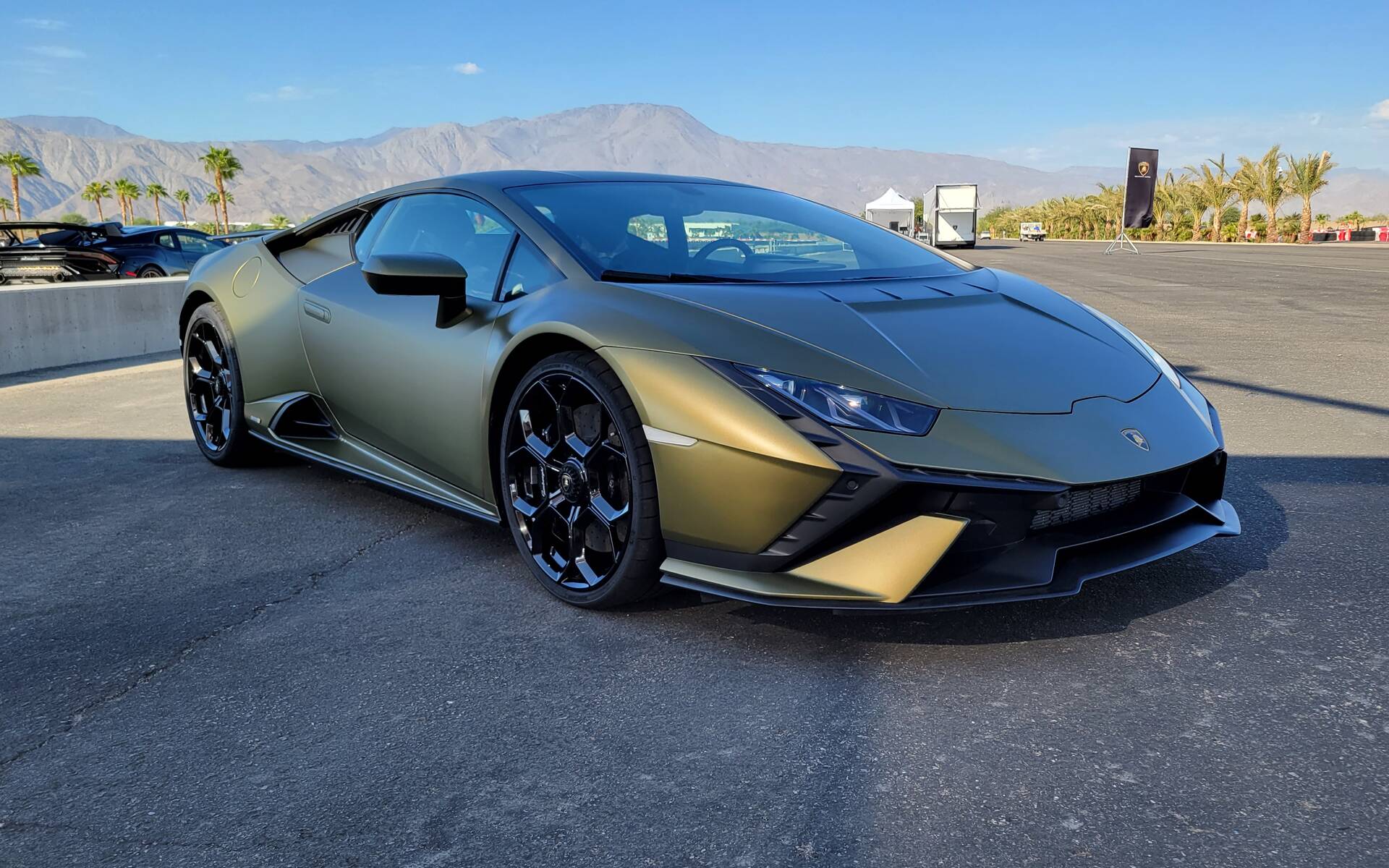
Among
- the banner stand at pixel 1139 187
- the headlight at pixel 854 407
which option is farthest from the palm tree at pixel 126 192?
the headlight at pixel 854 407

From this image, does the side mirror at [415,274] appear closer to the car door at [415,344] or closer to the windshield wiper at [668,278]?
the car door at [415,344]

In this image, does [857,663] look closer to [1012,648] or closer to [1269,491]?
[1012,648]

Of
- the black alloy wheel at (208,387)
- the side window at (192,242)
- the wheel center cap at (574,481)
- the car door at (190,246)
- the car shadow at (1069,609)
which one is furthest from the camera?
the side window at (192,242)

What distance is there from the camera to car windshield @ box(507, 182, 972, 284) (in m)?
3.31

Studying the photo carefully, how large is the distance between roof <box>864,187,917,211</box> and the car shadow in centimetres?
4352

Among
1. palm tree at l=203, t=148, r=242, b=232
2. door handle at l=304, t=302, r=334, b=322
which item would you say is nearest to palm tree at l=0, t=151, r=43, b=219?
palm tree at l=203, t=148, r=242, b=232

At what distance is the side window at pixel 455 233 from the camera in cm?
350

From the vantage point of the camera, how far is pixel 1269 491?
4184 millimetres

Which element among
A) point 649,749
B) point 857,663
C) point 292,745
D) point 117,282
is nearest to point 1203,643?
point 857,663

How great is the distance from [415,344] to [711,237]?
1.04m

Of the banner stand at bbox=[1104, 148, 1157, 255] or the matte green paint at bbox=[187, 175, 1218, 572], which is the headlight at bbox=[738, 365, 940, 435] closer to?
the matte green paint at bbox=[187, 175, 1218, 572]

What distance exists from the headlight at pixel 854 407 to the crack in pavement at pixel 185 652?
1637 millimetres

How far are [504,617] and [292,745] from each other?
81 centimetres

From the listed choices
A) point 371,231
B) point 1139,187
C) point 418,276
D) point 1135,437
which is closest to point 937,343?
point 1135,437
